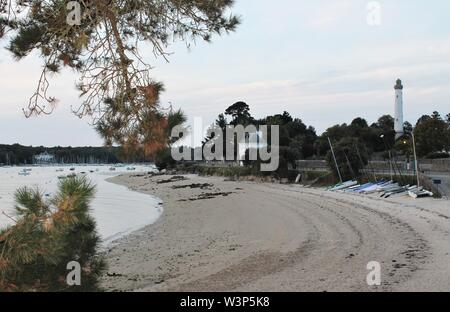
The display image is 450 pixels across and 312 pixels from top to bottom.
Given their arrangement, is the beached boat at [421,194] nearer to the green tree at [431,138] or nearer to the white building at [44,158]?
the green tree at [431,138]

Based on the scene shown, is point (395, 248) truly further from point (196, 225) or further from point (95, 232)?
point (196, 225)

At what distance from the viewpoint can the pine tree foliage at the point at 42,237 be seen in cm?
521

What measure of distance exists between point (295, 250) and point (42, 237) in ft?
26.7

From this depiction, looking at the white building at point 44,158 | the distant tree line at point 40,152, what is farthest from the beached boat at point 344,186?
the white building at point 44,158

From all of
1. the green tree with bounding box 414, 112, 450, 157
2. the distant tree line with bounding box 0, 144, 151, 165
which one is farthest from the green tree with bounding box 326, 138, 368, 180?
the distant tree line with bounding box 0, 144, 151, 165

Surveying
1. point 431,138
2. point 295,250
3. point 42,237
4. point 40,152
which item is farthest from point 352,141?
point 40,152

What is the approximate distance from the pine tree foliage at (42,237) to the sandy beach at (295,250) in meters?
3.27

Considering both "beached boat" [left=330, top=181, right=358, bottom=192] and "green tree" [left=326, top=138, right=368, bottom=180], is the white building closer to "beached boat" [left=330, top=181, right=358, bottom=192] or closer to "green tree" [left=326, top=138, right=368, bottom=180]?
"green tree" [left=326, top=138, right=368, bottom=180]

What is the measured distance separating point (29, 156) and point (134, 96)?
15448 centimetres

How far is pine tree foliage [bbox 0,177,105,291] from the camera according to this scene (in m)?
5.21

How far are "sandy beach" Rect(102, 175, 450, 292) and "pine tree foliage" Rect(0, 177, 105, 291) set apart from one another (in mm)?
3269

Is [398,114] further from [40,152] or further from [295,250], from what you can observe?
[40,152]

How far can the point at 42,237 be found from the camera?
538 cm
